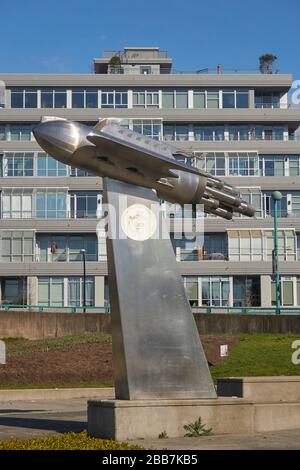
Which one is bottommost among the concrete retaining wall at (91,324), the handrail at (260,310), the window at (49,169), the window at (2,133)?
the concrete retaining wall at (91,324)

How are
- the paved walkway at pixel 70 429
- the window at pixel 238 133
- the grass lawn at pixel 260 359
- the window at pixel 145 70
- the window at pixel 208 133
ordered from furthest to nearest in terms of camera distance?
the window at pixel 145 70, the window at pixel 238 133, the window at pixel 208 133, the grass lawn at pixel 260 359, the paved walkway at pixel 70 429

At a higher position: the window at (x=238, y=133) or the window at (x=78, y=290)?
the window at (x=238, y=133)

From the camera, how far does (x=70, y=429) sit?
20.7 meters

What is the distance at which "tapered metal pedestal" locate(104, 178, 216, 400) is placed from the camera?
18812mm

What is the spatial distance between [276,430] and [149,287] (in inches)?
168

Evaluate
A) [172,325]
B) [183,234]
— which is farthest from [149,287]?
[183,234]

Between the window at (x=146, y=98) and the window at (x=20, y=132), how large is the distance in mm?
9733

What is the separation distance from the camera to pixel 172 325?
19.4m

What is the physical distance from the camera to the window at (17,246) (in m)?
74.8

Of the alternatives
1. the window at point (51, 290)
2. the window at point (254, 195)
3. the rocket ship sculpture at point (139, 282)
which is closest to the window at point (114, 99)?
the window at point (254, 195)

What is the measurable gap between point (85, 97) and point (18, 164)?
8796 mm

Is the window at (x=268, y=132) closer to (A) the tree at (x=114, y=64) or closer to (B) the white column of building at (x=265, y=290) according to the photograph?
(B) the white column of building at (x=265, y=290)

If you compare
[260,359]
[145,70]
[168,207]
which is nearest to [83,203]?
[168,207]

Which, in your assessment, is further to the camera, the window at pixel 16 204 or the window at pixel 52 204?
the window at pixel 52 204
